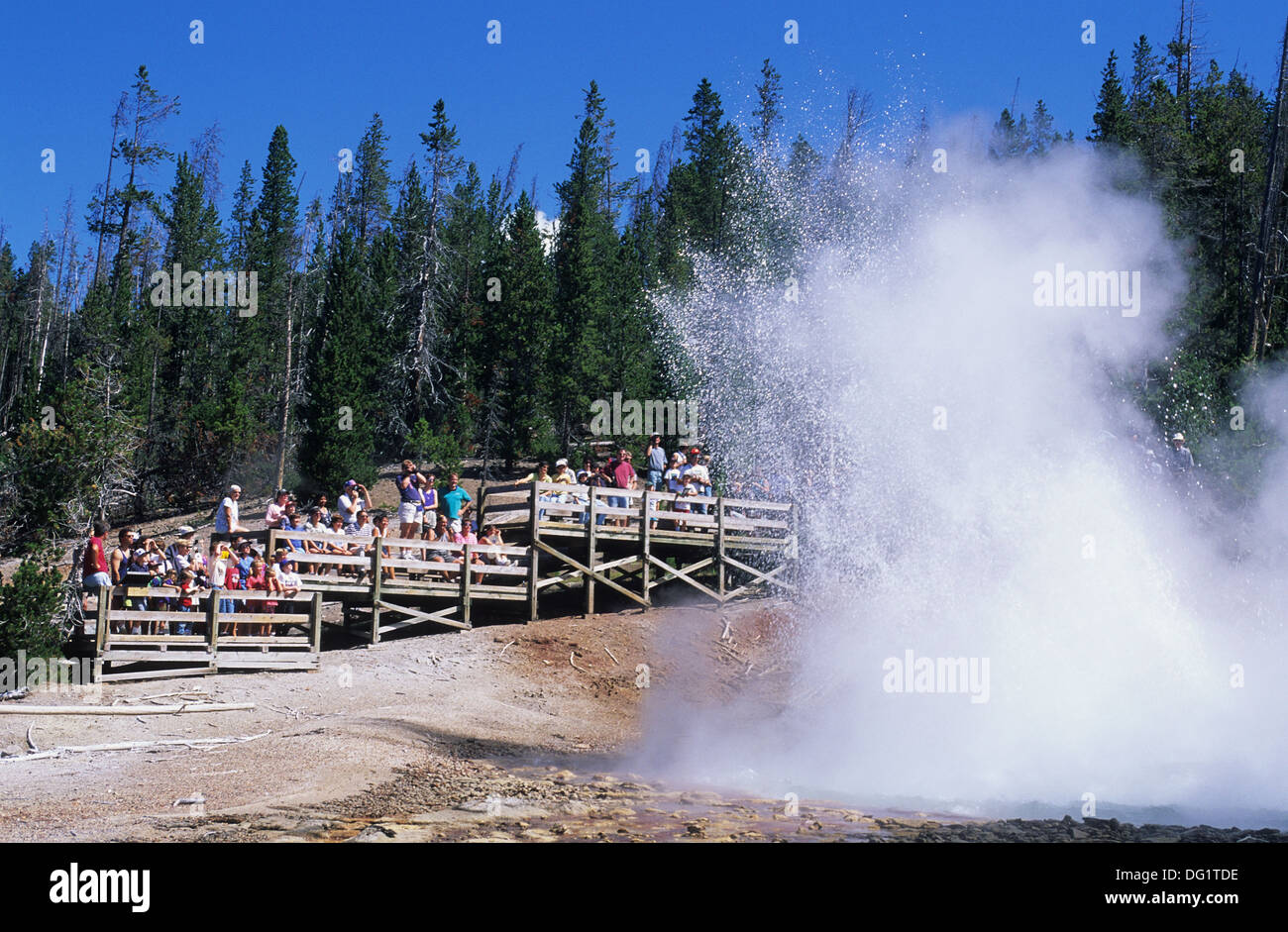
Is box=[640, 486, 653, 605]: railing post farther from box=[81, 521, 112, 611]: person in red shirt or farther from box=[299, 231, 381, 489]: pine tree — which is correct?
box=[299, 231, 381, 489]: pine tree

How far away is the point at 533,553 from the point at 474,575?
1.16 m

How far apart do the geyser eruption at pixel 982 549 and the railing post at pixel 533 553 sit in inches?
131

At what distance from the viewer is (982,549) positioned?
1783 cm

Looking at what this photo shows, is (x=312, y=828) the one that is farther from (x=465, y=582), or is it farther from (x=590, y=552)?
(x=590, y=552)

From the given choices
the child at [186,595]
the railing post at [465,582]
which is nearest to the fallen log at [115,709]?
the child at [186,595]

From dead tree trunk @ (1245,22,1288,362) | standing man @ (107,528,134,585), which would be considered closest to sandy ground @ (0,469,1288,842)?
standing man @ (107,528,134,585)

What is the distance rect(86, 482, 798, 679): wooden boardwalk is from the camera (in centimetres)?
1630

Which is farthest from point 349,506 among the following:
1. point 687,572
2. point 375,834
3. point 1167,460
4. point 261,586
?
point 1167,460

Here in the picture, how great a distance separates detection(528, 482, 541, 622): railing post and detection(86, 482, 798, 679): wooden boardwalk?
0.02m

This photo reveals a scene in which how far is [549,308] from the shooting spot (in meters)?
45.1

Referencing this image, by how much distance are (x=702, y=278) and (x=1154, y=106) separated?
751 inches

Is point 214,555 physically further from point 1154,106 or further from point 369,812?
point 1154,106

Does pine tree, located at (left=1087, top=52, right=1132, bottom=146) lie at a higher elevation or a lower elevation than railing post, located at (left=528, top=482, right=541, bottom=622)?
higher
